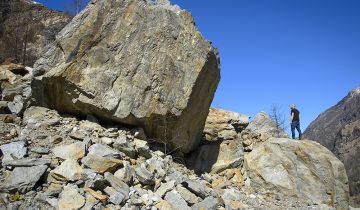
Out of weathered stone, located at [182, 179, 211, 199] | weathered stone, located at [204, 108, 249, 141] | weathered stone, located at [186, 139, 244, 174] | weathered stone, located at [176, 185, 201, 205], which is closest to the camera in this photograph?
weathered stone, located at [176, 185, 201, 205]

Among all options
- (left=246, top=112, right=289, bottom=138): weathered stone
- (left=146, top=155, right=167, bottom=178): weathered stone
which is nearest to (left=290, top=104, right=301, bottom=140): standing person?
(left=246, top=112, right=289, bottom=138): weathered stone

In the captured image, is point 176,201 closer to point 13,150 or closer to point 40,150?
point 40,150

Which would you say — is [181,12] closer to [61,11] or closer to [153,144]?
[153,144]

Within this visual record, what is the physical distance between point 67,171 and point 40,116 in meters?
2.53

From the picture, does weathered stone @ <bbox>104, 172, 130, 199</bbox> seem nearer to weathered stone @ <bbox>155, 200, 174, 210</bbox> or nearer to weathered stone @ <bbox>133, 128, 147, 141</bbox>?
weathered stone @ <bbox>155, 200, 174, 210</bbox>

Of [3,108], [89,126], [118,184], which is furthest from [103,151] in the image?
[3,108]

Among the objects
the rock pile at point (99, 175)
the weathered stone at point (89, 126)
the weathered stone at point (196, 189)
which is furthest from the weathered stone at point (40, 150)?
the weathered stone at point (196, 189)

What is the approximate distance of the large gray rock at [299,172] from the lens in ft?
34.1

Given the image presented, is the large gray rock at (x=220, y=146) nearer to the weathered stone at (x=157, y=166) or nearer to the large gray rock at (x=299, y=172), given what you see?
the large gray rock at (x=299, y=172)

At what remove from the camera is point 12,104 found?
29.5 feet

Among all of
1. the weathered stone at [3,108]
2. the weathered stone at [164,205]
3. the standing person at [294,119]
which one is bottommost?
the weathered stone at [164,205]

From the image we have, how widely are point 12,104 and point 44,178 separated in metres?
3.55

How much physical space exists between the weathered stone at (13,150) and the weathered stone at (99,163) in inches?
49.2

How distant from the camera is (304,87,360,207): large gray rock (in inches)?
2564
